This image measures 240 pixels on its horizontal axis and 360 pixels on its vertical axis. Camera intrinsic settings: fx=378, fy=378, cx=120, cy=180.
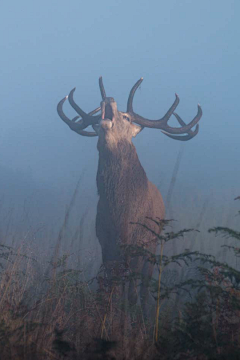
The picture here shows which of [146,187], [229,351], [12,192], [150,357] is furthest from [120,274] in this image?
[12,192]

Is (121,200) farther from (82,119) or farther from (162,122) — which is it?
(162,122)

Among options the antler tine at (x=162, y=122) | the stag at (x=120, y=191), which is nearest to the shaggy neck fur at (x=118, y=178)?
the stag at (x=120, y=191)

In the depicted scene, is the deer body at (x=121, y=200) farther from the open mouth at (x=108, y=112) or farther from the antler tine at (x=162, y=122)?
the antler tine at (x=162, y=122)

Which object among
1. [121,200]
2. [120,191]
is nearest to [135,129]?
[120,191]

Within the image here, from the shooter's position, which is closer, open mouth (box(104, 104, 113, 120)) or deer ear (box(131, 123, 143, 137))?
open mouth (box(104, 104, 113, 120))

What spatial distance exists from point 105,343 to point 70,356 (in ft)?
1.30

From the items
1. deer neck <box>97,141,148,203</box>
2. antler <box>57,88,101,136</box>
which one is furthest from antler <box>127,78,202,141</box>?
deer neck <box>97,141,148,203</box>

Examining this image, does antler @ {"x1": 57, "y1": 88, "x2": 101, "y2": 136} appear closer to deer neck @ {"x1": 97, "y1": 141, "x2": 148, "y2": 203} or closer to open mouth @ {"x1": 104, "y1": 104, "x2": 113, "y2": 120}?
open mouth @ {"x1": 104, "y1": 104, "x2": 113, "y2": 120}

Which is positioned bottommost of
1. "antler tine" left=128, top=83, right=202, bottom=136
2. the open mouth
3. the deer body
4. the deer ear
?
the deer body

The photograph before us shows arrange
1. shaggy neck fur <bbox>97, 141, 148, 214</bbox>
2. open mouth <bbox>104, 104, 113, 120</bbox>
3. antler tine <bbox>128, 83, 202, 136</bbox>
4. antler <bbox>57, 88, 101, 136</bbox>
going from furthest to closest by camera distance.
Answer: antler tine <bbox>128, 83, 202, 136</bbox>, antler <bbox>57, 88, 101, 136</bbox>, open mouth <bbox>104, 104, 113, 120</bbox>, shaggy neck fur <bbox>97, 141, 148, 214</bbox>

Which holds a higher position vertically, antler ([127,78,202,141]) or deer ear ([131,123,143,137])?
antler ([127,78,202,141])

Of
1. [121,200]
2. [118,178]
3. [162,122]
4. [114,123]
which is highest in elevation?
[162,122]

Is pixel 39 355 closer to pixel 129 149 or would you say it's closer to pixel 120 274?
pixel 120 274

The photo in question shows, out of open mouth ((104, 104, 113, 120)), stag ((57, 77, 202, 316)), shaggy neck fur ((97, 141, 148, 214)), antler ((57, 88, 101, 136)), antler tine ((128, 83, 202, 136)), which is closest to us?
stag ((57, 77, 202, 316))
